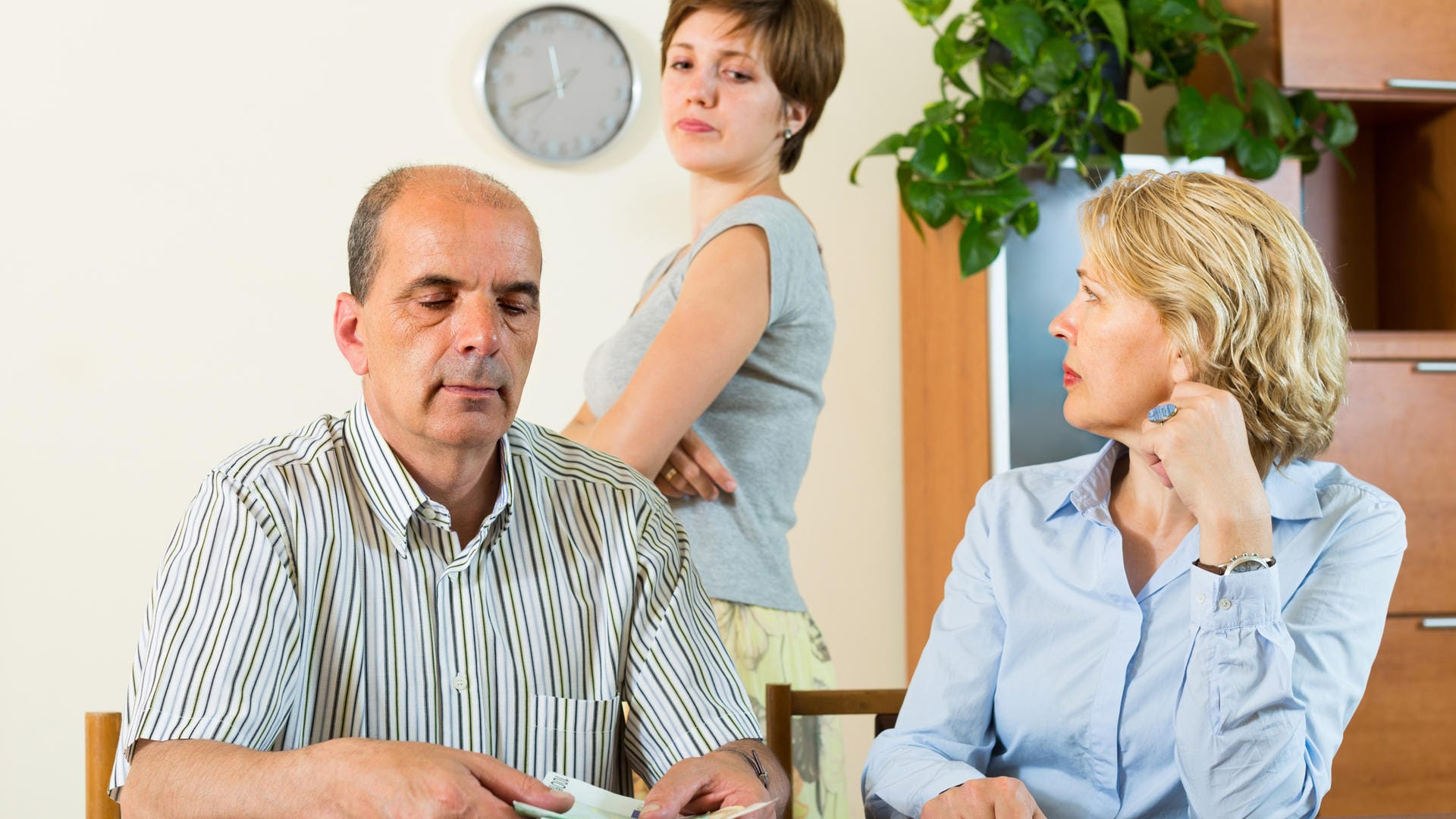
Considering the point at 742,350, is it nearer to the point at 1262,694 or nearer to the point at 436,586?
the point at 436,586

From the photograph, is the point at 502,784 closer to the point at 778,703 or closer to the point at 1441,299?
the point at 778,703

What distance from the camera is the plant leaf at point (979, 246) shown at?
267 centimetres

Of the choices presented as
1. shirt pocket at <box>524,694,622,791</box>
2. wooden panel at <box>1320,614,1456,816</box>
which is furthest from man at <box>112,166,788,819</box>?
wooden panel at <box>1320,614,1456,816</box>

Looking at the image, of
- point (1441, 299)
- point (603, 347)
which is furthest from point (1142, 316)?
point (1441, 299)

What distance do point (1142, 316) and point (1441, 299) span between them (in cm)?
201

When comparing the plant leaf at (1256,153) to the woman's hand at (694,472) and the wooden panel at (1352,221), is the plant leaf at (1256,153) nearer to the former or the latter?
the wooden panel at (1352,221)

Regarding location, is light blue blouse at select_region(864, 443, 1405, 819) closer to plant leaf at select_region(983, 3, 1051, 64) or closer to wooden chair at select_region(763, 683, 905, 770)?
wooden chair at select_region(763, 683, 905, 770)

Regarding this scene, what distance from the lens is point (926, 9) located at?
9.35 feet

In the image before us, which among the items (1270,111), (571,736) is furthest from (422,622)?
(1270,111)

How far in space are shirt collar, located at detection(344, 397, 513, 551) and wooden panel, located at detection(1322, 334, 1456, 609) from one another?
204cm

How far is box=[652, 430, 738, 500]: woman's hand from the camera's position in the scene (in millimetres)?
1590

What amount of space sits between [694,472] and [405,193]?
1.75ft

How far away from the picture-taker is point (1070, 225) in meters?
2.74

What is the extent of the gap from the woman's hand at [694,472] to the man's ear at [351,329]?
0.44 metres
